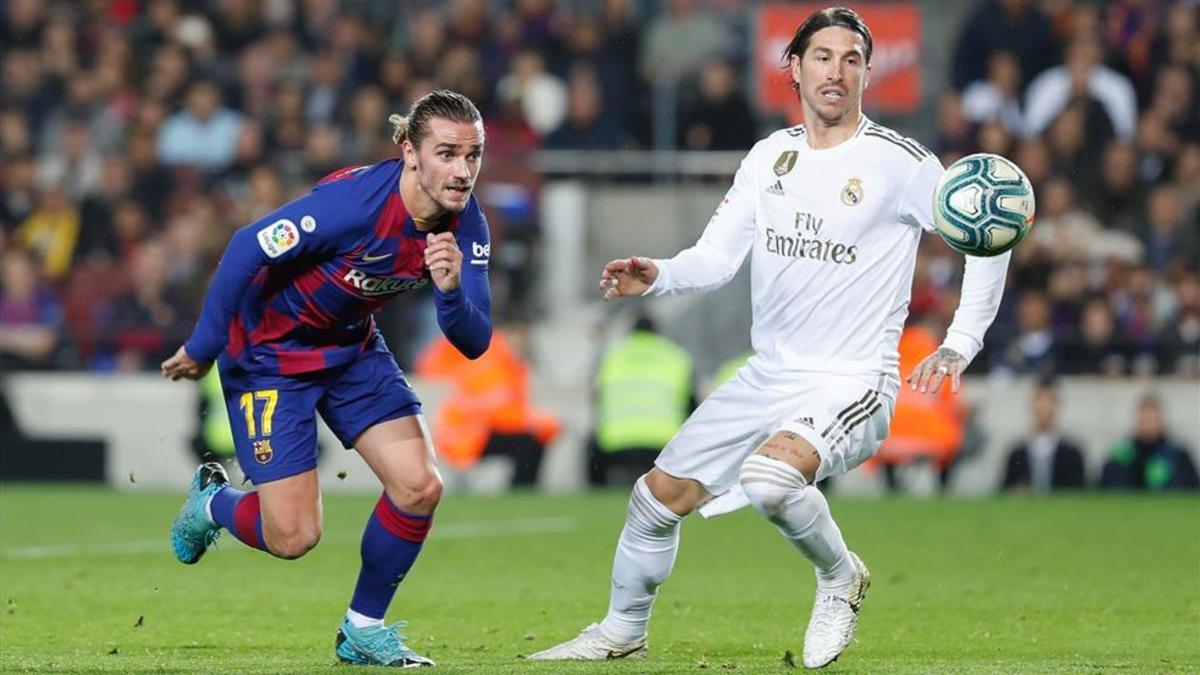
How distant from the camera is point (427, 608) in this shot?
9.99m

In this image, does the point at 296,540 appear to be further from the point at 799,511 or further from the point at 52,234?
the point at 52,234

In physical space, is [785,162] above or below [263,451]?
above

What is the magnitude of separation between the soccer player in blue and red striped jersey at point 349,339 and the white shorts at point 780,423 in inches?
34.2

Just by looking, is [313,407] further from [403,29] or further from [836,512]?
[403,29]

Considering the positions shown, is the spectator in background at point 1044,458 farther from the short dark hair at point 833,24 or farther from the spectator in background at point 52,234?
the short dark hair at point 833,24

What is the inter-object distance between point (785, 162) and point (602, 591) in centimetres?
371

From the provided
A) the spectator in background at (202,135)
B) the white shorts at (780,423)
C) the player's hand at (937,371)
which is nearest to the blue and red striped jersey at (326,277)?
the white shorts at (780,423)

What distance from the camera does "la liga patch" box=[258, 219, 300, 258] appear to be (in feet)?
24.4

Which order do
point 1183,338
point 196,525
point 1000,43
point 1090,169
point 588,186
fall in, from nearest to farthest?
1. point 196,525
2. point 1183,338
3. point 1090,169
4. point 588,186
5. point 1000,43

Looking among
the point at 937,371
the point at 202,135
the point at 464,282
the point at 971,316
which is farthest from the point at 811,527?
the point at 202,135

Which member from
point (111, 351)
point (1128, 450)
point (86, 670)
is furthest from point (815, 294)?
point (111, 351)

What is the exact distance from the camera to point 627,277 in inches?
299

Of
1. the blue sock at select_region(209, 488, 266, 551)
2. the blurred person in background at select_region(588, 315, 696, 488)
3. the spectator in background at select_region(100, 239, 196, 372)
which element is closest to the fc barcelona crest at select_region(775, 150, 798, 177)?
the blue sock at select_region(209, 488, 266, 551)

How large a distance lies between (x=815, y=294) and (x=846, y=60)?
32.2 inches
